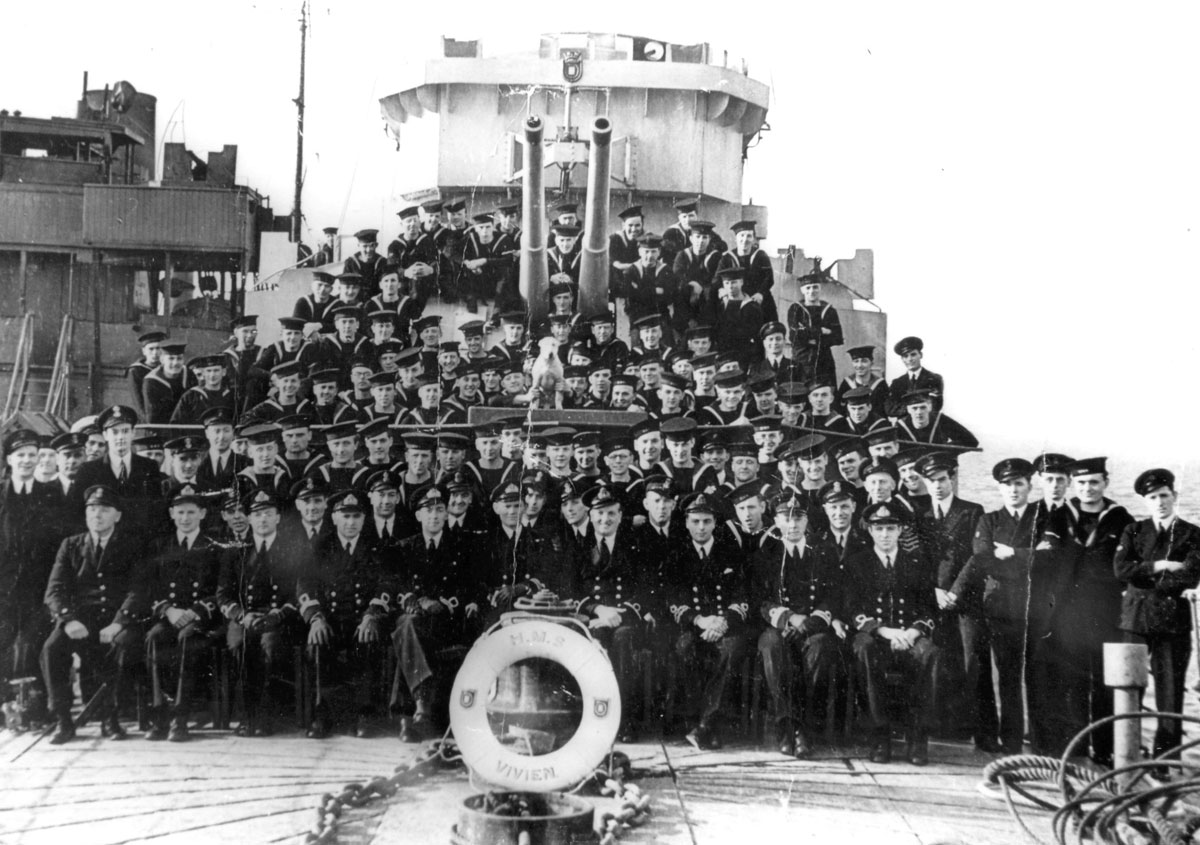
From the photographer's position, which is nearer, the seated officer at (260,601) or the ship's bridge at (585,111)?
the seated officer at (260,601)

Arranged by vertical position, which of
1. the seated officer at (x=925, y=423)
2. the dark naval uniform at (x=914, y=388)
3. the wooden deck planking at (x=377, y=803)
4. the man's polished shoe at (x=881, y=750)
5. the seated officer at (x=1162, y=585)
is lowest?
the wooden deck planking at (x=377, y=803)

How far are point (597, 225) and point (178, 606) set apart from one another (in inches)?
78.7

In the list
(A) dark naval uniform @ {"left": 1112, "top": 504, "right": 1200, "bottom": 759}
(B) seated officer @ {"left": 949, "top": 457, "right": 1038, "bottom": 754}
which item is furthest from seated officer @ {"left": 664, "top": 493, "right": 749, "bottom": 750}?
(A) dark naval uniform @ {"left": 1112, "top": 504, "right": 1200, "bottom": 759}

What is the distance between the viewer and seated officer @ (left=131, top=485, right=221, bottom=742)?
3.83 m

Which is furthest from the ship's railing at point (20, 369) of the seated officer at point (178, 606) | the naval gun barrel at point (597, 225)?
the naval gun barrel at point (597, 225)

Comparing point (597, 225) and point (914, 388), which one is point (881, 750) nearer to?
point (914, 388)

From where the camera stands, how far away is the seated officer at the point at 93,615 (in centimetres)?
384

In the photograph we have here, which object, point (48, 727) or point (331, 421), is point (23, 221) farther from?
point (48, 727)

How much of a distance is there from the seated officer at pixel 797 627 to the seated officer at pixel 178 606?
6.25 feet

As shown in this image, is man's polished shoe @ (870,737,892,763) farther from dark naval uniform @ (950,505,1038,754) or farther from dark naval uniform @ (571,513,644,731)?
dark naval uniform @ (571,513,644,731)

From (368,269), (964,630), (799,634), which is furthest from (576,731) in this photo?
(368,269)

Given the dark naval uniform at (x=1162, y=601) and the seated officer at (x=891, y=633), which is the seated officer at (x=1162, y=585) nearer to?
the dark naval uniform at (x=1162, y=601)

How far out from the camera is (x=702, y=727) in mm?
3799

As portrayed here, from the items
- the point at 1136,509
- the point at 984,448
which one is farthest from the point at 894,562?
the point at 1136,509
